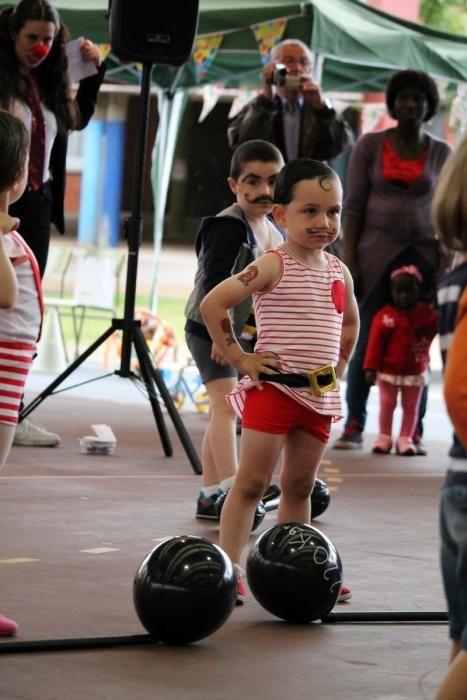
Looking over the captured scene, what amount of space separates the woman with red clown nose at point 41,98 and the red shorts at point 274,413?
3082 millimetres

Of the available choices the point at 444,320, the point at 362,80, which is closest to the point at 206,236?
the point at 444,320

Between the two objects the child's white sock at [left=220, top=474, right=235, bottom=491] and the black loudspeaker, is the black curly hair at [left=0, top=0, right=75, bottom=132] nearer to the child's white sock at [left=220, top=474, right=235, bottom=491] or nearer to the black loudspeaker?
the black loudspeaker

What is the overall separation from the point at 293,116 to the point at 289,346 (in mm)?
3639

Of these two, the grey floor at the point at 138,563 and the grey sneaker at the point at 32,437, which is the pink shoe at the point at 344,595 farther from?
the grey sneaker at the point at 32,437

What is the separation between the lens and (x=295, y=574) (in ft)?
13.8

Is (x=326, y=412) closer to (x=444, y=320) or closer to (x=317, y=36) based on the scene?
(x=444, y=320)

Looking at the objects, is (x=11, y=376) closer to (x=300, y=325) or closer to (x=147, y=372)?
(x=300, y=325)

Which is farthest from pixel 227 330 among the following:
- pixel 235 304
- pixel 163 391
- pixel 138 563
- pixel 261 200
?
pixel 163 391

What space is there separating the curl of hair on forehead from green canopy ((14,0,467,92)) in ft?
19.2

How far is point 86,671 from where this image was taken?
3633 mm

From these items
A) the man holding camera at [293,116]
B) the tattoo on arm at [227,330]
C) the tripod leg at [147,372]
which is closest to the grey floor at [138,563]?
the tripod leg at [147,372]

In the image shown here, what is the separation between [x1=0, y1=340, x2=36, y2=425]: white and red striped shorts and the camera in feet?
13.2

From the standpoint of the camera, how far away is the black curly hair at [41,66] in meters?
7.04

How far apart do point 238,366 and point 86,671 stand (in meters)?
1.18
